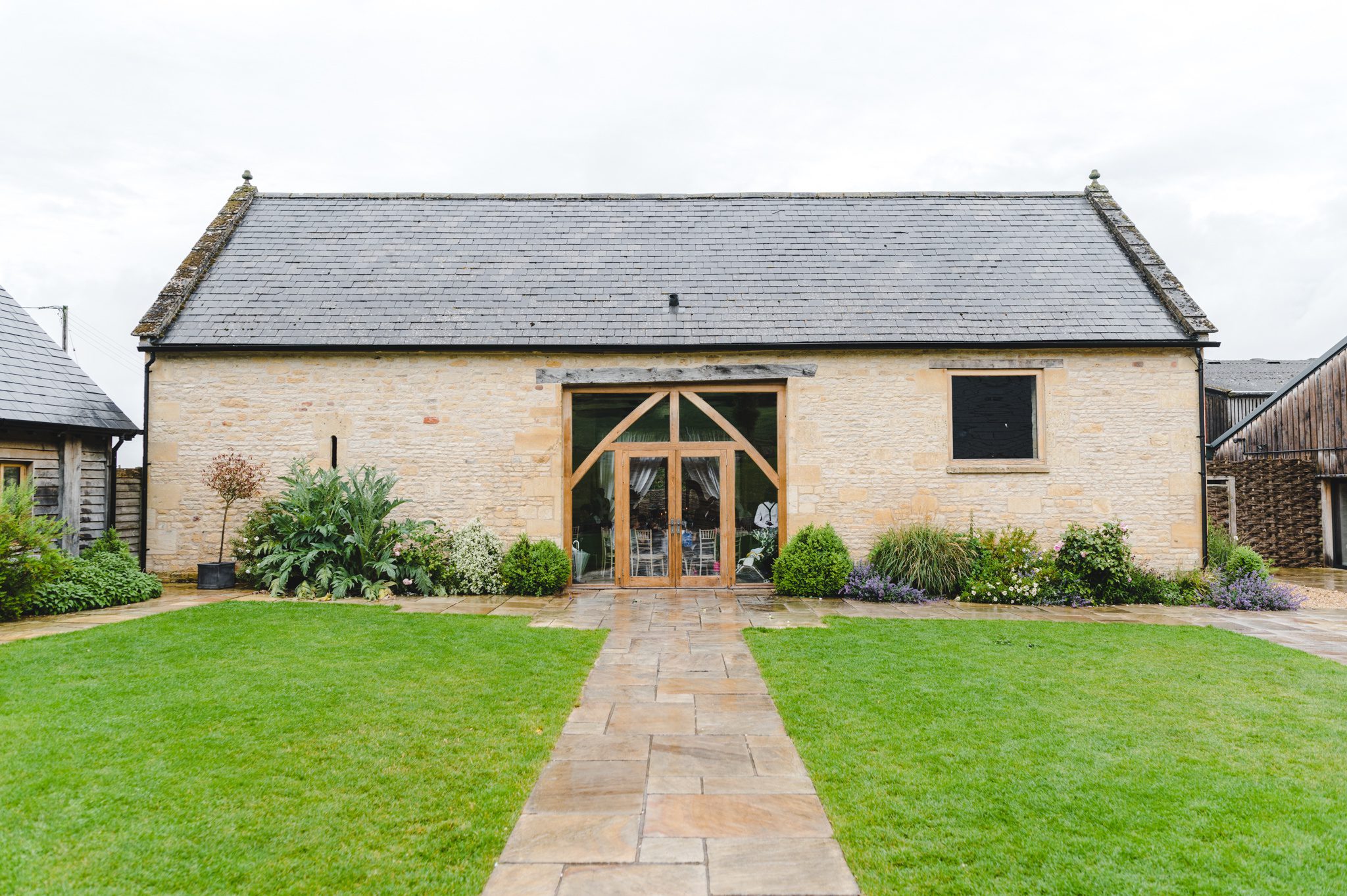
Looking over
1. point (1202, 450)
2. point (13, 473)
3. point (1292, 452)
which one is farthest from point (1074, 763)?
point (1292, 452)

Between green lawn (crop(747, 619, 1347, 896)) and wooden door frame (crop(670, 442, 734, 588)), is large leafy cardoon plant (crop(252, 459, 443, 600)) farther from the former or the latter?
green lawn (crop(747, 619, 1347, 896))

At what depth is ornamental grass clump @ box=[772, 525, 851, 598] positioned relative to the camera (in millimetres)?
10102

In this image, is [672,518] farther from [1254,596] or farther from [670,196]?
[1254,596]

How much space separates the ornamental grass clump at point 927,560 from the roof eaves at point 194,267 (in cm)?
1109

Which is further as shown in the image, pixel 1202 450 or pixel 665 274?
pixel 665 274

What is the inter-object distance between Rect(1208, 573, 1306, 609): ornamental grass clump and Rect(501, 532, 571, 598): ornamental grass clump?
9.05m

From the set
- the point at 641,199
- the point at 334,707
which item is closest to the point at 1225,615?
the point at 334,707

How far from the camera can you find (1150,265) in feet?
39.7

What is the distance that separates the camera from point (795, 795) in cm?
381

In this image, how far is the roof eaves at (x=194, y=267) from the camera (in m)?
11.0

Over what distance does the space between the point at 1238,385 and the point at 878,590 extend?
2765 cm

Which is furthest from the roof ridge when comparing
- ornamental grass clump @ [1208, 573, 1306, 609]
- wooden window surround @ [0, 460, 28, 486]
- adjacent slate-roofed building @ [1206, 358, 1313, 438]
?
adjacent slate-roofed building @ [1206, 358, 1313, 438]

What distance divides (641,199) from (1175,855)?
13.0m

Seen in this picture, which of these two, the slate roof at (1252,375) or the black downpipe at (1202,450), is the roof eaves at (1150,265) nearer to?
the black downpipe at (1202,450)
